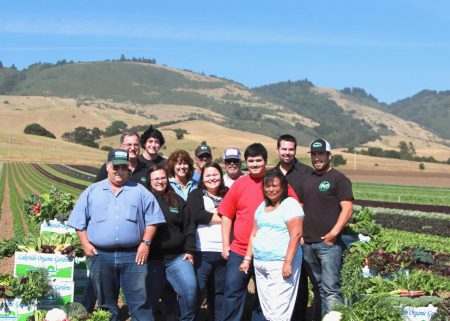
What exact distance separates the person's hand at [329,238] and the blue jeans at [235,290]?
83 centimetres

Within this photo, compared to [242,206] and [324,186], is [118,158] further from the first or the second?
[324,186]

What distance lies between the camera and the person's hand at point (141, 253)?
6.50 m

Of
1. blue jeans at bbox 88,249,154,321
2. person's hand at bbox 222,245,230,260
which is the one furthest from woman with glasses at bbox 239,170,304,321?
blue jeans at bbox 88,249,154,321

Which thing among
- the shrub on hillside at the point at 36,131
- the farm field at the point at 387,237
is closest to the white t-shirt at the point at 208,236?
the farm field at the point at 387,237

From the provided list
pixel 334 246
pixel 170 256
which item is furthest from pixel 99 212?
pixel 334 246

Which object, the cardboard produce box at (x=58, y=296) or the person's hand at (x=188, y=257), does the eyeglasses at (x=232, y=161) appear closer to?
the person's hand at (x=188, y=257)

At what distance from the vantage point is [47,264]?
7406mm

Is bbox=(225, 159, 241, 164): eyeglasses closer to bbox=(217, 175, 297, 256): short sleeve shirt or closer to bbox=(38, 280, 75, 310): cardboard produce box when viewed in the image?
bbox=(217, 175, 297, 256): short sleeve shirt

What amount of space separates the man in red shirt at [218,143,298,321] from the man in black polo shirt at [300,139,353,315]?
1.43 ft

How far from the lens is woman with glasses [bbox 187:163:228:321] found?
23.6ft

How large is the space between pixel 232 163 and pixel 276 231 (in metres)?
1.32

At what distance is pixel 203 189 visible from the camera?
24.0ft

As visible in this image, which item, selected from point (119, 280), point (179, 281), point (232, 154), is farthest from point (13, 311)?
point (232, 154)

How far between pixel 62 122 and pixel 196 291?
130 m
